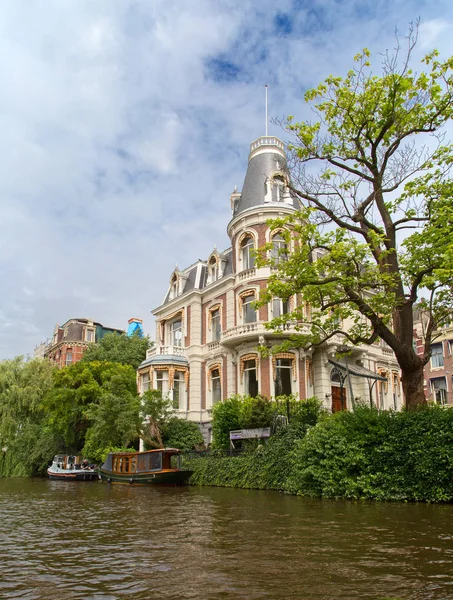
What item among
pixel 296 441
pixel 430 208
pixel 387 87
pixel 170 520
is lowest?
pixel 170 520

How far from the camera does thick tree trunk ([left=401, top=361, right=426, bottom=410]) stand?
683 inches

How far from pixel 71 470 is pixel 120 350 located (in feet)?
53.2

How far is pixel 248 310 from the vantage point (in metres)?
31.5

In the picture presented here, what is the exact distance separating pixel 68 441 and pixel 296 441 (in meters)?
25.6

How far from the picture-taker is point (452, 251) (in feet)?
45.8

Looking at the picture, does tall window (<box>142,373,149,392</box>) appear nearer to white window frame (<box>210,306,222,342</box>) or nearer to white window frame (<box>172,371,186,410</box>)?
white window frame (<box>172,371,186,410</box>)

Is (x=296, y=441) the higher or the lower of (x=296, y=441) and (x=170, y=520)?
the higher

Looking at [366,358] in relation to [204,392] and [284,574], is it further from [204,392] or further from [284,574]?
[284,574]

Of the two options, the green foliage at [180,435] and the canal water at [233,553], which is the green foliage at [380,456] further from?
the green foliage at [180,435]

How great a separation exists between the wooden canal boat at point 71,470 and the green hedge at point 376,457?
1761cm

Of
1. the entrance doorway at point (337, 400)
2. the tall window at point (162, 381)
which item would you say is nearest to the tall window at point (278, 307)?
the entrance doorway at point (337, 400)

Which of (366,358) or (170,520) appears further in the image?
(366,358)

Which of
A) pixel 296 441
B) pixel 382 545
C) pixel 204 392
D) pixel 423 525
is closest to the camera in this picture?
pixel 382 545

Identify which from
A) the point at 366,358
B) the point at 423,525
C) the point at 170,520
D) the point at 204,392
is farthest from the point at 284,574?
the point at 366,358
